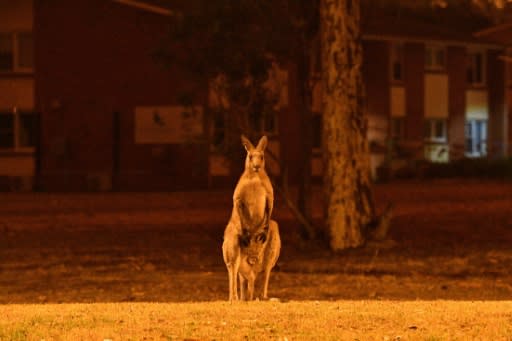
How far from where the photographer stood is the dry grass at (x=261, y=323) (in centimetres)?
943

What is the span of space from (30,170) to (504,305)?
102 feet

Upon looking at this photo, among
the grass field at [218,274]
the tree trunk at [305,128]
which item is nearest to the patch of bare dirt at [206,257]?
the grass field at [218,274]

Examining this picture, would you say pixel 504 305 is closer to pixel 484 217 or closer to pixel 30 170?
pixel 484 217

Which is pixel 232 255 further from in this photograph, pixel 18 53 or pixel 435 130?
pixel 435 130

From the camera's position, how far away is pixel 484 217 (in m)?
25.9

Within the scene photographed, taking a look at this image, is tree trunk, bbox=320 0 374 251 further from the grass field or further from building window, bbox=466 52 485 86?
building window, bbox=466 52 485 86

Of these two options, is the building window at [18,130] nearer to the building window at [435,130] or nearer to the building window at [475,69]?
the building window at [435,130]

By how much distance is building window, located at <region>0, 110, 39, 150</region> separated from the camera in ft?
135

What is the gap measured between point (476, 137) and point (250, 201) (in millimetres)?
42444

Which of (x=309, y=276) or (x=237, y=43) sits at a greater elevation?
(x=237, y=43)

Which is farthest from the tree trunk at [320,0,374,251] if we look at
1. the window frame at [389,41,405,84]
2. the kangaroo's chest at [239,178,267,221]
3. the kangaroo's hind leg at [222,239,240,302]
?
the window frame at [389,41,405,84]

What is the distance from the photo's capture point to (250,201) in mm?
10891

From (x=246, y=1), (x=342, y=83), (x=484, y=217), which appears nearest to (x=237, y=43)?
(x=246, y=1)

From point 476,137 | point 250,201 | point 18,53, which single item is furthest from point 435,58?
point 250,201
